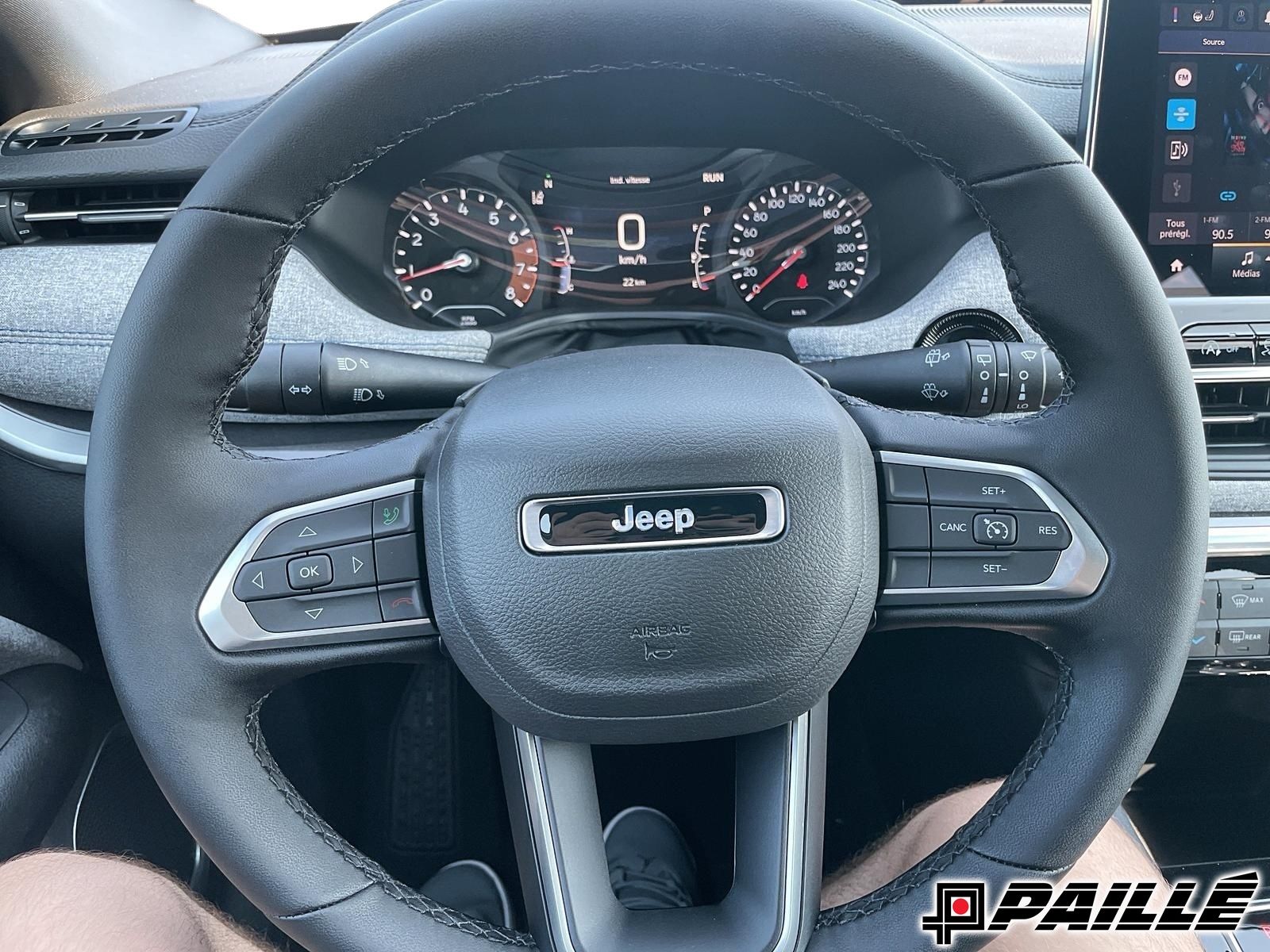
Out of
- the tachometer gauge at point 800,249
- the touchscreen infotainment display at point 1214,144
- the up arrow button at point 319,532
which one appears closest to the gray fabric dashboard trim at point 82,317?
the tachometer gauge at point 800,249

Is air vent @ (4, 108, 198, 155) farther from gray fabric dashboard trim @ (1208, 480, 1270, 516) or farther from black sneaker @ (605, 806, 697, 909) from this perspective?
gray fabric dashboard trim @ (1208, 480, 1270, 516)

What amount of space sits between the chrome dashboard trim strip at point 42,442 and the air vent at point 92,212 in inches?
10.8

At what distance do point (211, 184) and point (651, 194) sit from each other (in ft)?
2.96

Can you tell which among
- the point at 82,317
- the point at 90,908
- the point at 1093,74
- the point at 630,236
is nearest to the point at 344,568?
the point at 90,908

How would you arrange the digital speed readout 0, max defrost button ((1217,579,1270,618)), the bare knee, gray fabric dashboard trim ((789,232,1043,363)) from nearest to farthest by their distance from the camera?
1. the bare knee
2. max defrost button ((1217,579,1270,618))
3. gray fabric dashboard trim ((789,232,1043,363))
4. the digital speed readout 0

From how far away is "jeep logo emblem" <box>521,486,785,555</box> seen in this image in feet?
2.39

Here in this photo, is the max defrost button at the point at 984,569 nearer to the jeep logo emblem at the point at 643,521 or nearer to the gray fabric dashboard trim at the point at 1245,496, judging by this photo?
the jeep logo emblem at the point at 643,521

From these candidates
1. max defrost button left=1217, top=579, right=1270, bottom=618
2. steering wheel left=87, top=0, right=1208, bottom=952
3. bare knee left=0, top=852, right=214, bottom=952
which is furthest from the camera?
max defrost button left=1217, top=579, right=1270, bottom=618

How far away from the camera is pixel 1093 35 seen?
1206 millimetres

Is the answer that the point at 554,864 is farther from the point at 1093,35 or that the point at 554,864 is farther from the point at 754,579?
the point at 1093,35

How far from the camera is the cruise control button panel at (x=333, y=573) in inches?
29.8

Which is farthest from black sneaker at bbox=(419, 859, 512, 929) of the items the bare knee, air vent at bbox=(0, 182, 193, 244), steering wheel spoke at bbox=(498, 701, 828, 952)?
air vent at bbox=(0, 182, 193, 244)

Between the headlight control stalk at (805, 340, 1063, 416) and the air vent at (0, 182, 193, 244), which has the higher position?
the air vent at (0, 182, 193, 244)

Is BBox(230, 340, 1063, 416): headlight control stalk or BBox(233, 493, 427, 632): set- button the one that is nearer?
BBox(233, 493, 427, 632): set- button
